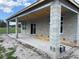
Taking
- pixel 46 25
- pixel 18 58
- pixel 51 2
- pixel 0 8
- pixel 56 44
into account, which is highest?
pixel 0 8

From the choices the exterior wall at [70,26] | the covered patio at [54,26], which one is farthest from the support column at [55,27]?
the exterior wall at [70,26]

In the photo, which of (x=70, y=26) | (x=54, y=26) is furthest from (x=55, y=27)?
(x=70, y=26)

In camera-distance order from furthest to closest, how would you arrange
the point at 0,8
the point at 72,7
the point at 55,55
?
1. the point at 0,8
2. the point at 72,7
3. the point at 55,55

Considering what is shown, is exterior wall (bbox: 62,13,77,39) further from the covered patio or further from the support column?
the support column

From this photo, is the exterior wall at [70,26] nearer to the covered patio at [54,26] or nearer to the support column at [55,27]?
the covered patio at [54,26]

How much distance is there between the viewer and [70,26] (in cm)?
1242

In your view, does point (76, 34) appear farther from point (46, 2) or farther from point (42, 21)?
point (42, 21)

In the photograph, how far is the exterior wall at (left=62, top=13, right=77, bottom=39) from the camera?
39.5 ft

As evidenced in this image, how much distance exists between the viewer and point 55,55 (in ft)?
24.9

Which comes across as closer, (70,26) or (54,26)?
(54,26)

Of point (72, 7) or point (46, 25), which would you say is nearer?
point (72, 7)

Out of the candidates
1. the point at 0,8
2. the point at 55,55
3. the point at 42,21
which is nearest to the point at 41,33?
the point at 42,21

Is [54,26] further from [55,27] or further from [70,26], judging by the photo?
[70,26]

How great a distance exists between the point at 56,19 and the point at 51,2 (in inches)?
44.8
